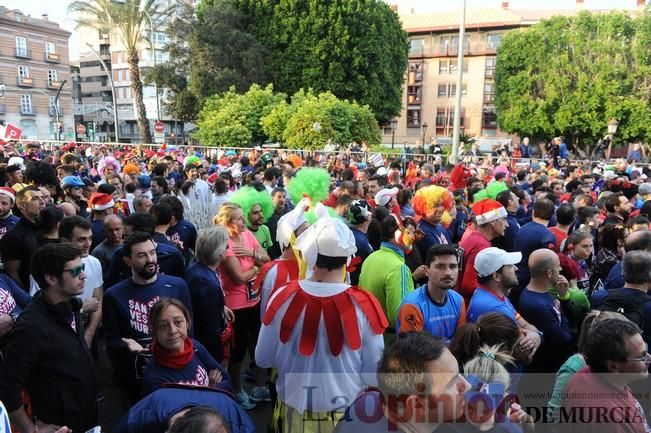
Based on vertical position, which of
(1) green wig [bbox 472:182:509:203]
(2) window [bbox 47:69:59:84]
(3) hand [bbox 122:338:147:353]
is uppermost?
(2) window [bbox 47:69:59:84]

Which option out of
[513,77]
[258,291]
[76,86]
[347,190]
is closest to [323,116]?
[347,190]

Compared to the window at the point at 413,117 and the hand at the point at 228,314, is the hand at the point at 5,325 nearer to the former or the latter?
the hand at the point at 228,314

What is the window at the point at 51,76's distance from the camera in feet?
182

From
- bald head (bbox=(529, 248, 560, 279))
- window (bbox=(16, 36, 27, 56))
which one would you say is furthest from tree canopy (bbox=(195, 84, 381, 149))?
window (bbox=(16, 36, 27, 56))

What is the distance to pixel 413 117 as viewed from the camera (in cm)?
5791

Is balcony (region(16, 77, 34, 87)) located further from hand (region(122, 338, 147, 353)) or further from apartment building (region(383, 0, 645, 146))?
hand (region(122, 338, 147, 353))

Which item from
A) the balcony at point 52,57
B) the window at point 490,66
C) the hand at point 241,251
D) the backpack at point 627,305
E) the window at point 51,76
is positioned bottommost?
the backpack at point 627,305

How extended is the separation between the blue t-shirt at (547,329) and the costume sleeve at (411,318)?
36.2 inches

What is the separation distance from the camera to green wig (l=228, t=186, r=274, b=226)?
554 cm

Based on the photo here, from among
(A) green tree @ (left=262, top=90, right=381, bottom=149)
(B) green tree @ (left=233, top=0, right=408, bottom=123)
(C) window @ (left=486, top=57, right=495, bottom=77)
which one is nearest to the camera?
(A) green tree @ (left=262, top=90, right=381, bottom=149)

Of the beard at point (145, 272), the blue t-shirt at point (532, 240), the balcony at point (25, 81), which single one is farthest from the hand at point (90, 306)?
the balcony at point (25, 81)

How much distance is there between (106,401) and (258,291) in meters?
1.83

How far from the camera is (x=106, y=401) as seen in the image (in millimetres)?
4820

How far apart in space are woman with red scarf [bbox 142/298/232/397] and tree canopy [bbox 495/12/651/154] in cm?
3973
